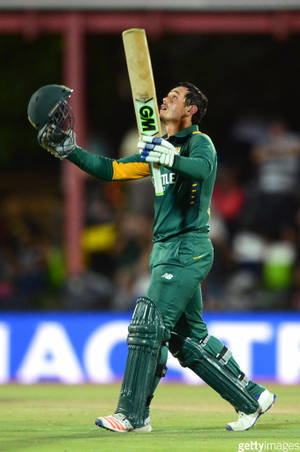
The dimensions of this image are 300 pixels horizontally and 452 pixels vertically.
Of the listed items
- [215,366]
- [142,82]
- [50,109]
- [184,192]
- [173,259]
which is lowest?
[215,366]

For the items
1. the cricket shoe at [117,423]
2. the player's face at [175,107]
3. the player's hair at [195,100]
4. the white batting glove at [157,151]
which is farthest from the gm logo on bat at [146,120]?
the cricket shoe at [117,423]

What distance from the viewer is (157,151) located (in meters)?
5.76

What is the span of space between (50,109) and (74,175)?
21.3 ft

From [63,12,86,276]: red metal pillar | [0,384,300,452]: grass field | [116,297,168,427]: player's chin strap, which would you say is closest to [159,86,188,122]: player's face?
[116,297,168,427]: player's chin strap

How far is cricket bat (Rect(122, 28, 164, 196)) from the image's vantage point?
6.15 m

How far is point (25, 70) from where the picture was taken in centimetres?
1487

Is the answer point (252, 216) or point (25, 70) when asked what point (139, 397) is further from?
point (25, 70)

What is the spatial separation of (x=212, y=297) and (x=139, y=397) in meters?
5.95

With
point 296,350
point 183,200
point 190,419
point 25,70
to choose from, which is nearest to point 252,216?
point 296,350

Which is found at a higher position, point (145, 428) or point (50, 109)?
point (50, 109)

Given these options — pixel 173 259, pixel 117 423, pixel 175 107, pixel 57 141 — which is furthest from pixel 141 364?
pixel 175 107

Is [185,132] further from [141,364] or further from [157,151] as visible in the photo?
[141,364]

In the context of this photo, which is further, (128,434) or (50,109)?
(50,109)

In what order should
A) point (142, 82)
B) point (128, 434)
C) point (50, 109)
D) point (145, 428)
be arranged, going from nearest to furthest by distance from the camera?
point (128, 434), point (145, 428), point (50, 109), point (142, 82)
